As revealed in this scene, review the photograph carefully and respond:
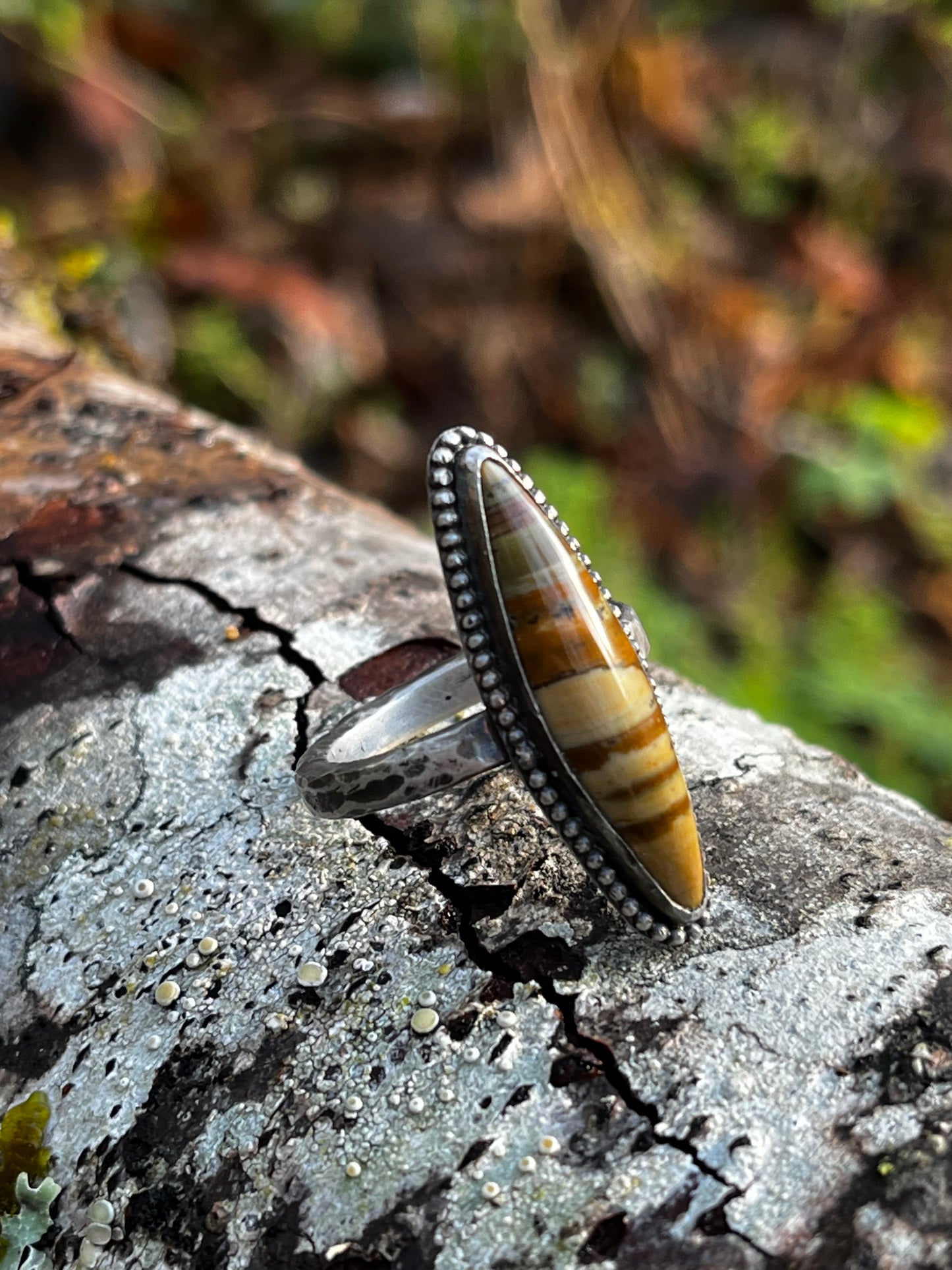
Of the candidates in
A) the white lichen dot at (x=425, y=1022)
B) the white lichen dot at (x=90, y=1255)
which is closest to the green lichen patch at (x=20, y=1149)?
the white lichen dot at (x=90, y=1255)

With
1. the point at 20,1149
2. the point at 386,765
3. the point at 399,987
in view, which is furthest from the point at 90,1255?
the point at 386,765

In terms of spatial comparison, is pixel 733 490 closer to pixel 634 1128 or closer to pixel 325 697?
pixel 325 697

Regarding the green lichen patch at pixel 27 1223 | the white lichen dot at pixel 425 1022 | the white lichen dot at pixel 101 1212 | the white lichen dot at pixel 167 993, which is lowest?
the green lichen patch at pixel 27 1223

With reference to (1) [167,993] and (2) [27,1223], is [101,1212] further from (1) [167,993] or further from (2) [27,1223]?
(1) [167,993]

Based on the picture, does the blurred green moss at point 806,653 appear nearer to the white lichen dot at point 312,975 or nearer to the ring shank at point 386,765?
the ring shank at point 386,765

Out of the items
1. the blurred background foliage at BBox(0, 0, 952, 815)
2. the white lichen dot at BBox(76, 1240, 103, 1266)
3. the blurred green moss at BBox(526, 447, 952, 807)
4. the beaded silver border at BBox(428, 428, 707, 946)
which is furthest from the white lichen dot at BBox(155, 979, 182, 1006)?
the blurred background foliage at BBox(0, 0, 952, 815)

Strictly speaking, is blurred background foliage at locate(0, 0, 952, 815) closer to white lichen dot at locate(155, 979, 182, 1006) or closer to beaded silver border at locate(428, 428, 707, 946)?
beaded silver border at locate(428, 428, 707, 946)
